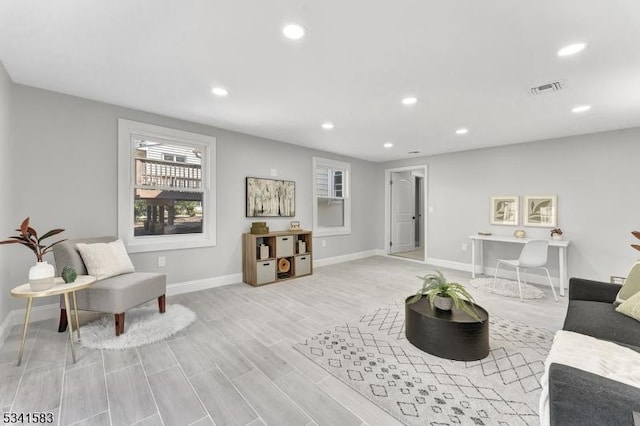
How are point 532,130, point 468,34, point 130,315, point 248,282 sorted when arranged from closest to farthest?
point 468,34 < point 130,315 < point 532,130 < point 248,282

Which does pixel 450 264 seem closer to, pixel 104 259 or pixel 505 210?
pixel 505 210

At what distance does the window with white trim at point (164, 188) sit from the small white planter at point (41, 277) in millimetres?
1235

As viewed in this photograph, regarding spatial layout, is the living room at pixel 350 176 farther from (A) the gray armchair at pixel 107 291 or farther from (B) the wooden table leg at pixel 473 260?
(A) the gray armchair at pixel 107 291

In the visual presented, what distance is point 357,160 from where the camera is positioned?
6.30 metres

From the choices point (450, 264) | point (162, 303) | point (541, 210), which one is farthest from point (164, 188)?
point (541, 210)

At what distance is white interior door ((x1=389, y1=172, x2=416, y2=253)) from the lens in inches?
265

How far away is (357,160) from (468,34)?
449 cm

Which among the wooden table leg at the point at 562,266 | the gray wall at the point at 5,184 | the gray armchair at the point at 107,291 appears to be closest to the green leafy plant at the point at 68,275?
the gray armchair at the point at 107,291

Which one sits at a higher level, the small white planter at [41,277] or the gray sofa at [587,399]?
the small white planter at [41,277]

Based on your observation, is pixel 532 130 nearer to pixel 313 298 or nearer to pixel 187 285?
pixel 313 298

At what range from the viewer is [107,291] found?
237 cm

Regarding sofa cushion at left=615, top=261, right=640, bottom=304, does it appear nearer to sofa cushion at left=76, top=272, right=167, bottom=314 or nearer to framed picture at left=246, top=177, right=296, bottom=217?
sofa cushion at left=76, top=272, right=167, bottom=314

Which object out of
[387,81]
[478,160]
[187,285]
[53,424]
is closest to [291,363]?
[53,424]

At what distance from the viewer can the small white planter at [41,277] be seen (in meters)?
1.96
